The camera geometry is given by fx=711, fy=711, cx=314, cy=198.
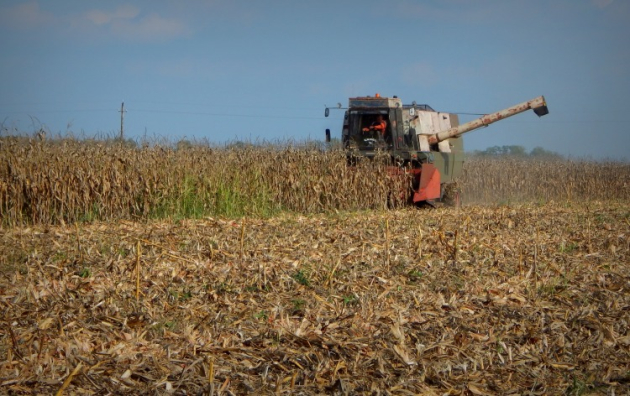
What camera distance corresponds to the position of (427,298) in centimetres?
636

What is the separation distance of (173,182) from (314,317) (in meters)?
9.72

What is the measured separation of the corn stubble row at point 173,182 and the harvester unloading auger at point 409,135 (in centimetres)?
50

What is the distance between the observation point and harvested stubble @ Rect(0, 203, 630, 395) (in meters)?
4.46

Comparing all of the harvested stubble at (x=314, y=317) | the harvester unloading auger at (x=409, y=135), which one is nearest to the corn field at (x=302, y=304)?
the harvested stubble at (x=314, y=317)

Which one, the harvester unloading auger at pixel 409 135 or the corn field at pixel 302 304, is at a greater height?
the harvester unloading auger at pixel 409 135

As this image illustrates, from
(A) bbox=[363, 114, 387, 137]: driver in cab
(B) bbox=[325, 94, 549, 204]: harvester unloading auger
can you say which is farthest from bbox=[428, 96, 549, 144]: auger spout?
(A) bbox=[363, 114, 387, 137]: driver in cab

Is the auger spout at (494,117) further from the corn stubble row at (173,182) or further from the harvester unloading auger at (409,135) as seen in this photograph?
the corn stubble row at (173,182)

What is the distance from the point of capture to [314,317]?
5.73m

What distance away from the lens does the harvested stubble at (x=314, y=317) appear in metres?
4.46

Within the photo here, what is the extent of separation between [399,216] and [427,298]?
8.76 m

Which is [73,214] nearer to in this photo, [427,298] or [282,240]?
[282,240]

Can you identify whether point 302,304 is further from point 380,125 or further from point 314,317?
point 380,125

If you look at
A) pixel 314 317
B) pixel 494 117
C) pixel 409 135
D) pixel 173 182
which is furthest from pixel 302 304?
pixel 494 117

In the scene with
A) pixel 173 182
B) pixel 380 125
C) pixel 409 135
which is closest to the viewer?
pixel 173 182
